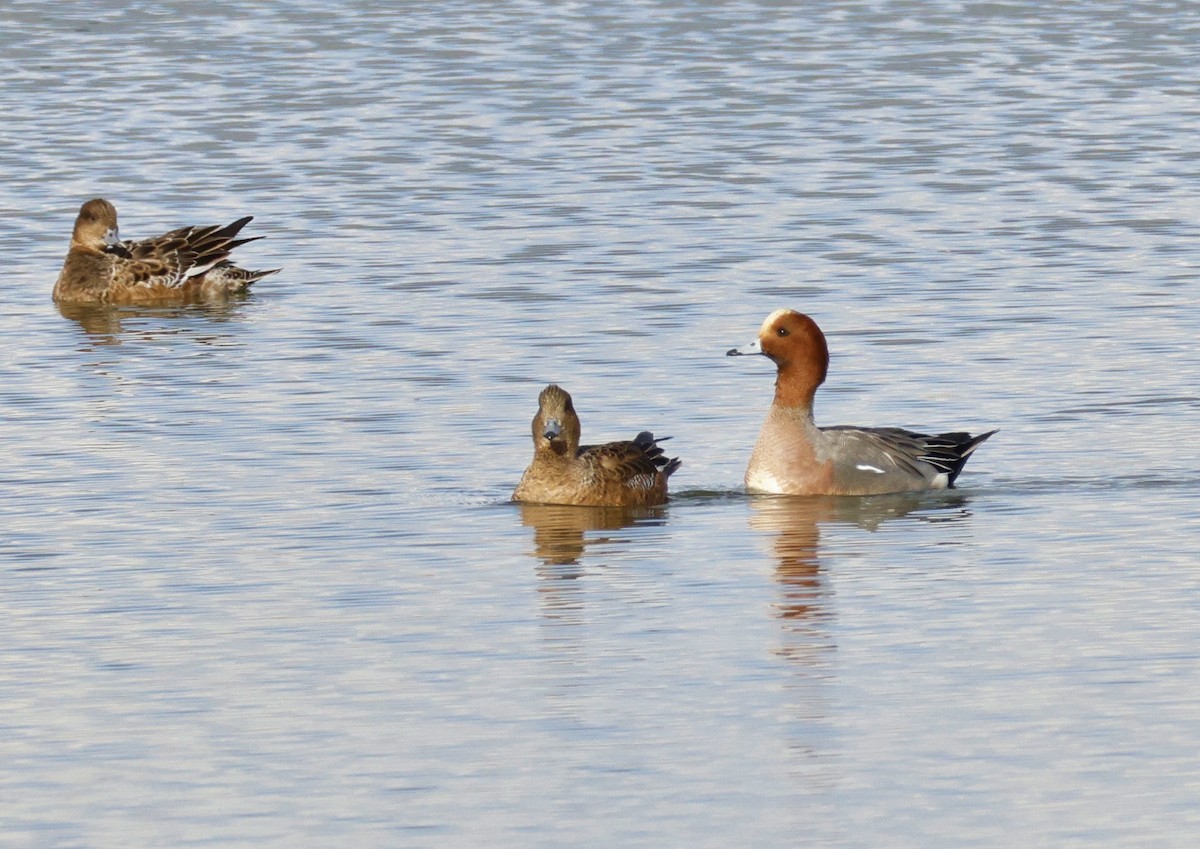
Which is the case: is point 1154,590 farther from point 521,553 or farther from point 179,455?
point 179,455

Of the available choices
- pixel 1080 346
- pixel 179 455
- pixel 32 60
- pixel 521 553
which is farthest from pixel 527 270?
pixel 32 60

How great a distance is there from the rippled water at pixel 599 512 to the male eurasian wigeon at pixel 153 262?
0.51 metres

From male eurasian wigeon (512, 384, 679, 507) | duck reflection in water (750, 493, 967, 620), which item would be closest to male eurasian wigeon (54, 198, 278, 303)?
male eurasian wigeon (512, 384, 679, 507)

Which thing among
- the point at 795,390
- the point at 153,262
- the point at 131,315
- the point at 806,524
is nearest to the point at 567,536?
the point at 806,524

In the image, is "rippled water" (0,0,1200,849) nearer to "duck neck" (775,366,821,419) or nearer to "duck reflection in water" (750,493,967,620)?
"duck reflection in water" (750,493,967,620)

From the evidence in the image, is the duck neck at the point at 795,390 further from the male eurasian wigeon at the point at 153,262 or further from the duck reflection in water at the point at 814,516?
the male eurasian wigeon at the point at 153,262

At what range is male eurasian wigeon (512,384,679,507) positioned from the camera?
14594 millimetres

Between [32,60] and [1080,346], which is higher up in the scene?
[32,60]

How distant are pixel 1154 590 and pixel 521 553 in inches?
125

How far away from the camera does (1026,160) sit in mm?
29906

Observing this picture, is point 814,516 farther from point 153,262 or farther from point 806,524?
point 153,262

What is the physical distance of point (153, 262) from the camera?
77.7 feet

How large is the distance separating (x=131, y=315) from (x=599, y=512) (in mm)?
9470

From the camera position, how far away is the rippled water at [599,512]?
930 centimetres
